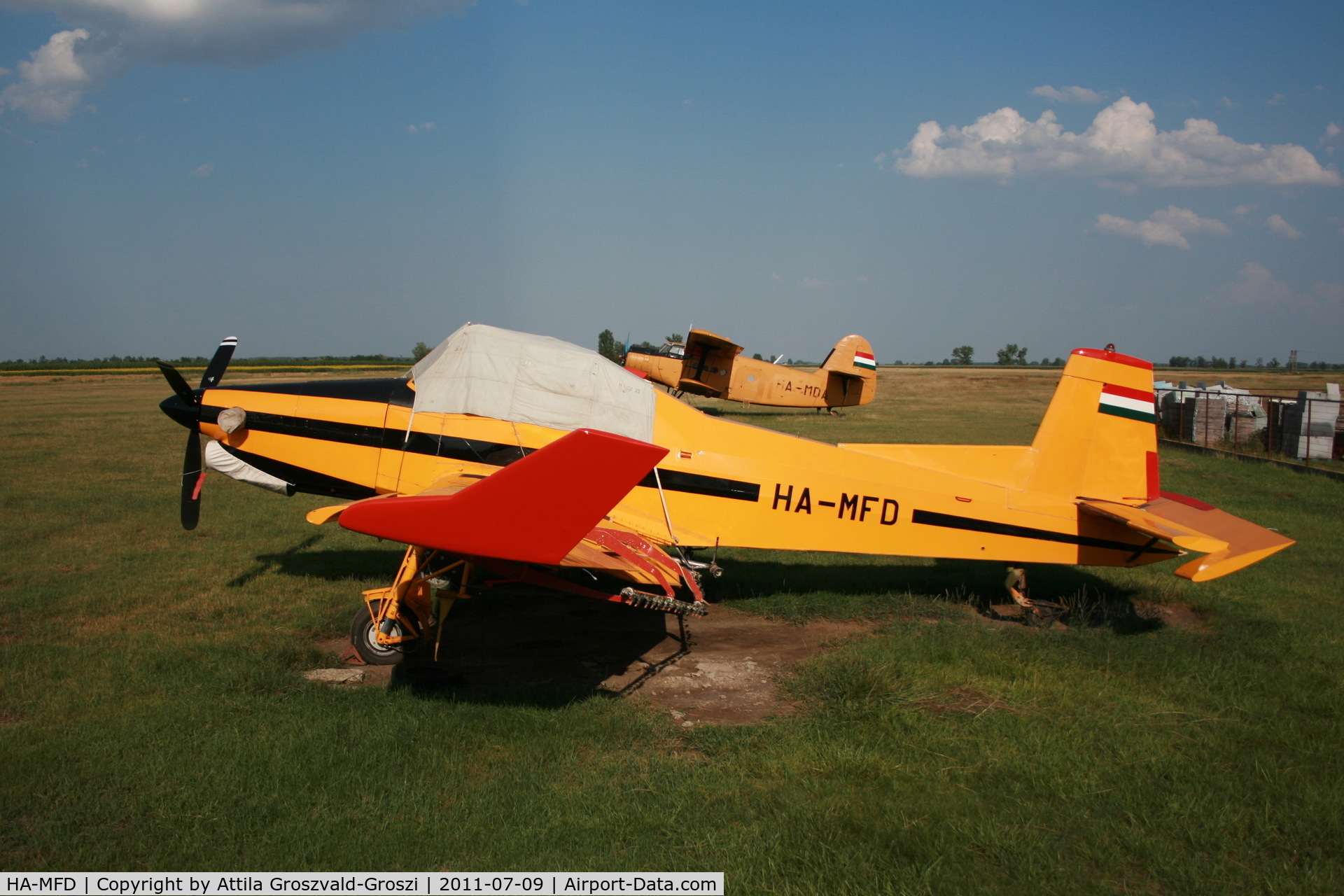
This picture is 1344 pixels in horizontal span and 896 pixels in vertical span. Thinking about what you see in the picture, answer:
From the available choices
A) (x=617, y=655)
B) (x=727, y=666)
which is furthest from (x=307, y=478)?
(x=727, y=666)

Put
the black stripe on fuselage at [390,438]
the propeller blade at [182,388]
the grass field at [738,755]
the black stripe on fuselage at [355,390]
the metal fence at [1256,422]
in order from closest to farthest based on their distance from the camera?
the grass field at [738,755] → the black stripe on fuselage at [390,438] → the black stripe on fuselage at [355,390] → the propeller blade at [182,388] → the metal fence at [1256,422]

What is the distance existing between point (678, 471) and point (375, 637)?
112 inches

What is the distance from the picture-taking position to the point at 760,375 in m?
29.1

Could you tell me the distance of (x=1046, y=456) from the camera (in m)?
7.10

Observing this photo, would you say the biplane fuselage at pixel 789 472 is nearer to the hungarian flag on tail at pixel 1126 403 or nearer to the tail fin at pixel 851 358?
the hungarian flag on tail at pixel 1126 403

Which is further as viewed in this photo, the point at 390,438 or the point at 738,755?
the point at 390,438

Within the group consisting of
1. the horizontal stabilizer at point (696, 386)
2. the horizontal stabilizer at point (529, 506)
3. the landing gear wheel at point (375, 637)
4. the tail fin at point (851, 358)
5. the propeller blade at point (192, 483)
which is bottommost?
the landing gear wheel at point (375, 637)

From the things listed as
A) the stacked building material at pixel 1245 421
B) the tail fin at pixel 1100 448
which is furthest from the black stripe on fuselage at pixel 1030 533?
the stacked building material at pixel 1245 421

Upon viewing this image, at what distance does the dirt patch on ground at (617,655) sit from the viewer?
552 cm

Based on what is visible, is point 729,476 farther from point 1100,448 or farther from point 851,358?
point 851,358

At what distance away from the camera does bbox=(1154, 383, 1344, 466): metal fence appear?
1681cm

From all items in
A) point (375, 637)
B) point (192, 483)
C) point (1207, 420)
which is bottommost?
point (375, 637)

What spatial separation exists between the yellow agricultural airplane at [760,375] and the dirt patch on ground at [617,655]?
69.9 feet

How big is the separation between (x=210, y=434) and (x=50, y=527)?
567cm
